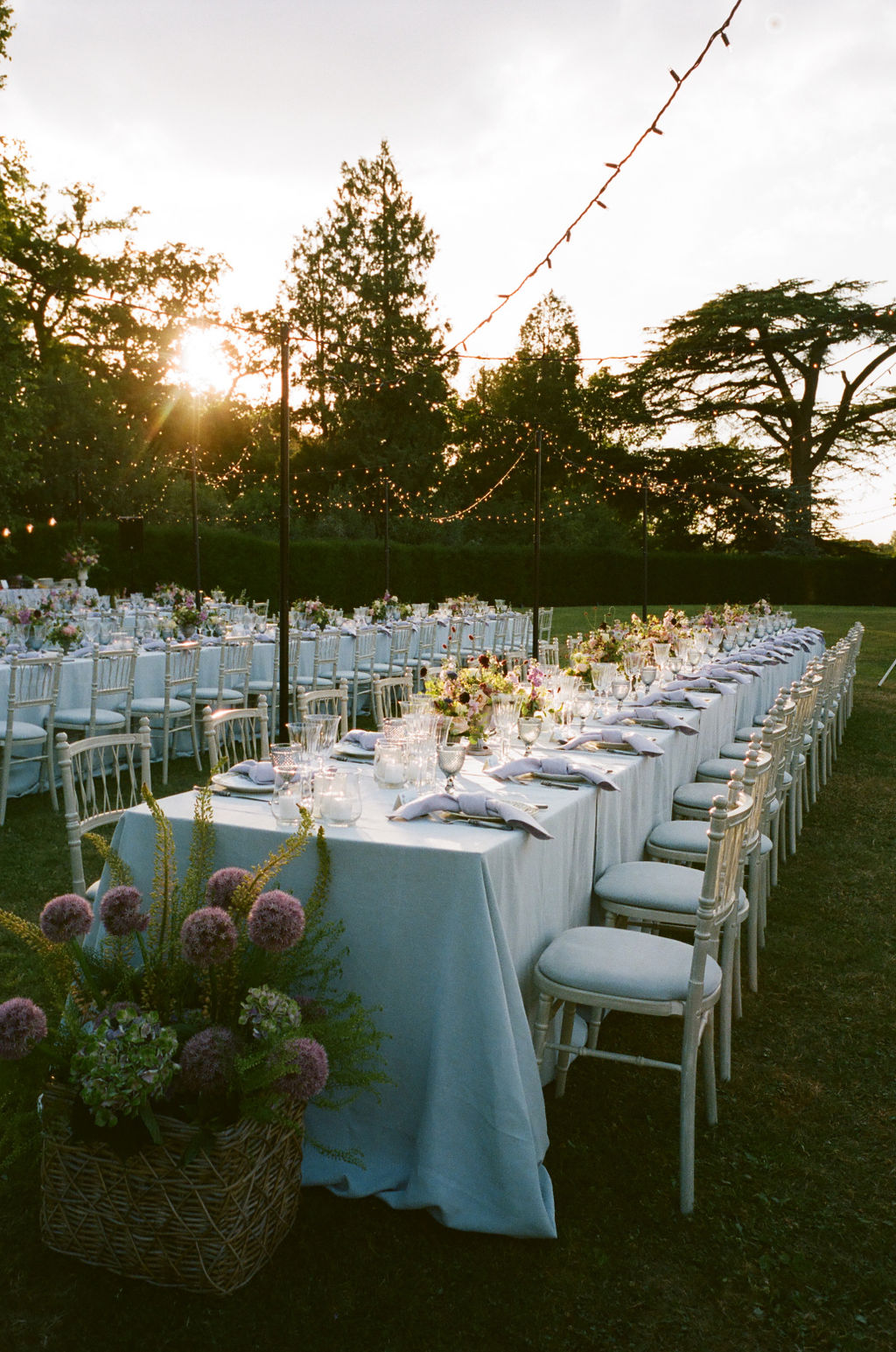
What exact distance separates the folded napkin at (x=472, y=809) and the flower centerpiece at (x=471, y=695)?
2.95 feet

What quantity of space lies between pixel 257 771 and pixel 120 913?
1.05 m

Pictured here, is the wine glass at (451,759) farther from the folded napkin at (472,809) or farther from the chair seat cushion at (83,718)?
the chair seat cushion at (83,718)

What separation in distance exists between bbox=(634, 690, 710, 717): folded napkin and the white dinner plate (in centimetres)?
243

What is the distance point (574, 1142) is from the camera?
264cm

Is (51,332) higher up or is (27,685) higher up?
(51,332)

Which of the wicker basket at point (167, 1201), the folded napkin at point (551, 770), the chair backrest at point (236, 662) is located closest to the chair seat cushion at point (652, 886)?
the folded napkin at point (551, 770)

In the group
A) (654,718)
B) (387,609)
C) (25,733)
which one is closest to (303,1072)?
(654,718)

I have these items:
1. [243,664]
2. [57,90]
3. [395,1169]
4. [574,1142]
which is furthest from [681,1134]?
[57,90]

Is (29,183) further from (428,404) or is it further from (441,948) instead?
(441,948)

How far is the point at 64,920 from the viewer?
1.96 m

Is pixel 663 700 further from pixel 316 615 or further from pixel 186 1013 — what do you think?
pixel 316 615

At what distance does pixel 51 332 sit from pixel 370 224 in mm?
10231

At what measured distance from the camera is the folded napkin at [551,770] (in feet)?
10.5

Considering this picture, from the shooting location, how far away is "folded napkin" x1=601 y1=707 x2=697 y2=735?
14.6 ft
